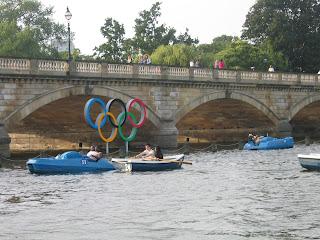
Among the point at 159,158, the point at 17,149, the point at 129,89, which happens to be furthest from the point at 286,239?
the point at 17,149

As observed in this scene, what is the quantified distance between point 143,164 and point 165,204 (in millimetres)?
9948

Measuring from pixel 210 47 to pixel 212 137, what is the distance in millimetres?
52377

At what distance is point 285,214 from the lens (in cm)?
2112

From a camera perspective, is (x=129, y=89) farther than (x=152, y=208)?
Yes

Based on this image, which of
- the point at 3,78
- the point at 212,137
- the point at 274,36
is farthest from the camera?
the point at 274,36

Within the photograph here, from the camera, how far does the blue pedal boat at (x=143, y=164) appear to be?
32906 millimetres

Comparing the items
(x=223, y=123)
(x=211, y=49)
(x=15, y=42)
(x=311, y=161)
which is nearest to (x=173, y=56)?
(x=15, y=42)

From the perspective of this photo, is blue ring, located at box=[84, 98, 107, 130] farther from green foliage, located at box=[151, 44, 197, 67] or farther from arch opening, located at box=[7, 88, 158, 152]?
green foliage, located at box=[151, 44, 197, 67]

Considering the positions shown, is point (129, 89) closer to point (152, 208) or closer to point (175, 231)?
point (152, 208)

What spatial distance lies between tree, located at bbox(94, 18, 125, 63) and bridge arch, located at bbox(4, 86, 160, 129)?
156 ft

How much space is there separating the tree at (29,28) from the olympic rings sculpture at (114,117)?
3199 cm

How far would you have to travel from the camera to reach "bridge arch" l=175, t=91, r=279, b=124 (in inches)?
1903

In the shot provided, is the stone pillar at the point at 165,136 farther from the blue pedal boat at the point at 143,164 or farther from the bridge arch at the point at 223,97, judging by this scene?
the blue pedal boat at the point at 143,164

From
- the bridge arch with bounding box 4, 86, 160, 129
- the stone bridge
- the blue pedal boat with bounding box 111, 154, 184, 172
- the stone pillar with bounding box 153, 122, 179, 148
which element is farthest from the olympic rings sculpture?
the blue pedal boat with bounding box 111, 154, 184, 172
